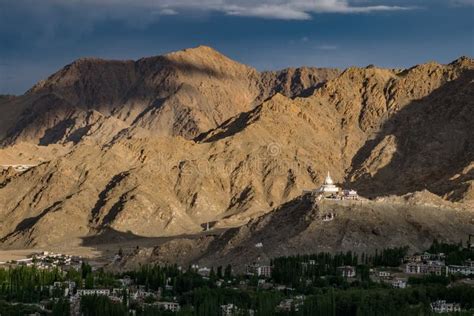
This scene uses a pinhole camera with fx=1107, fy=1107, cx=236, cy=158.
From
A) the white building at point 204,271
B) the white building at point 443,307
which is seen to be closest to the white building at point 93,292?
the white building at point 204,271

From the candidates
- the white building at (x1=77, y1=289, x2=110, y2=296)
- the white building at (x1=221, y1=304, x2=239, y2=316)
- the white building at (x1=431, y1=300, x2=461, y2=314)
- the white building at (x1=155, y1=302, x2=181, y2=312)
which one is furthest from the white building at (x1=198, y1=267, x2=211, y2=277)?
the white building at (x1=431, y1=300, x2=461, y2=314)

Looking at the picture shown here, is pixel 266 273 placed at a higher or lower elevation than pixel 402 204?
lower

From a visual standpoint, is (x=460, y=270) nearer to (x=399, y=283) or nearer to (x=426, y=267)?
(x=426, y=267)

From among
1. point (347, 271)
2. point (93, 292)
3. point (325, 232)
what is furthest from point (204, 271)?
point (93, 292)

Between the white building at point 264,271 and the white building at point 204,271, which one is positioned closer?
the white building at point 264,271

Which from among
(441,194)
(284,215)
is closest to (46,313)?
(284,215)

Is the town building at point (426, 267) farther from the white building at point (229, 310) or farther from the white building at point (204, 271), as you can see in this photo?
the white building at point (229, 310)

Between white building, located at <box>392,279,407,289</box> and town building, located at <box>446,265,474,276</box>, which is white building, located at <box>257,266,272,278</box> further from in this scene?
town building, located at <box>446,265,474,276</box>

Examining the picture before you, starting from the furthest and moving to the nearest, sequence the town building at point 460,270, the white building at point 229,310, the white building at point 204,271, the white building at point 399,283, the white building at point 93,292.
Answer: the white building at point 204,271, the town building at point 460,270, the white building at point 93,292, the white building at point 399,283, the white building at point 229,310

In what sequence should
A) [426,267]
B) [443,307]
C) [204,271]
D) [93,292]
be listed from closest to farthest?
[443,307] < [93,292] < [426,267] < [204,271]

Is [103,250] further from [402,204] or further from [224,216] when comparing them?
[402,204]

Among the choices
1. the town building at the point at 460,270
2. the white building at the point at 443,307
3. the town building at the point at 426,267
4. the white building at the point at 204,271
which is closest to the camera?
the white building at the point at 443,307
